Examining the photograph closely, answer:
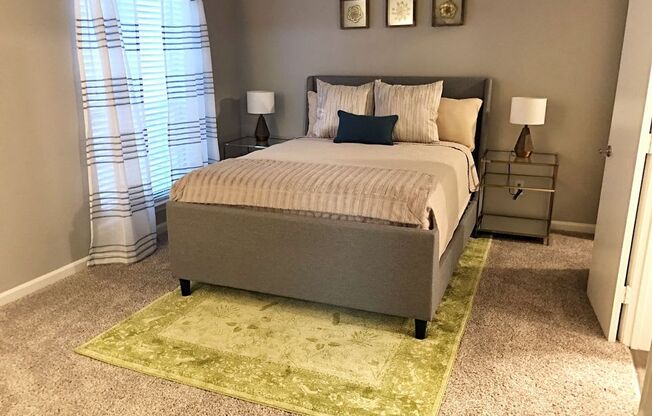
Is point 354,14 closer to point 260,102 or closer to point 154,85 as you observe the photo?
point 260,102

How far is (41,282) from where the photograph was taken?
3.24 m

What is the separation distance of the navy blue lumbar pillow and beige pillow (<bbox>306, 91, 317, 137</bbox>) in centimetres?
49

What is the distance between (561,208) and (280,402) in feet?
10.2

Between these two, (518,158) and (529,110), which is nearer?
(529,110)

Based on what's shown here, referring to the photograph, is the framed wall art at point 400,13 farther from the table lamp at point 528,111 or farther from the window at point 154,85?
the window at point 154,85

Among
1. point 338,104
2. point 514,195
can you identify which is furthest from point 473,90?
point 338,104

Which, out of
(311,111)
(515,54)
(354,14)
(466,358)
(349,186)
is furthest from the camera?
(311,111)

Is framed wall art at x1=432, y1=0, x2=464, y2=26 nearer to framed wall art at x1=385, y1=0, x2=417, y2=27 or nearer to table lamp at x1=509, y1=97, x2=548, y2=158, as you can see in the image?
framed wall art at x1=385, y1=0, x2=417, y2=27

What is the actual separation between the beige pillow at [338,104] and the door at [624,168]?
6.29ft

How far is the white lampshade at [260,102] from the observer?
4660mm

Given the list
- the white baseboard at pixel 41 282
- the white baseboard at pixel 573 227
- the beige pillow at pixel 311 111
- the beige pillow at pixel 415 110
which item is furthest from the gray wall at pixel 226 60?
the white baseboard at pixel 573 227

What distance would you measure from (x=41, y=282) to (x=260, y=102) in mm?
2336

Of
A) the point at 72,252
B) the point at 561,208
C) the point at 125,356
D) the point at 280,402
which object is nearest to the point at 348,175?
the point at 280,402

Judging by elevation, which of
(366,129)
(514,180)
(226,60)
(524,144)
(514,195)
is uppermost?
(226,60)
